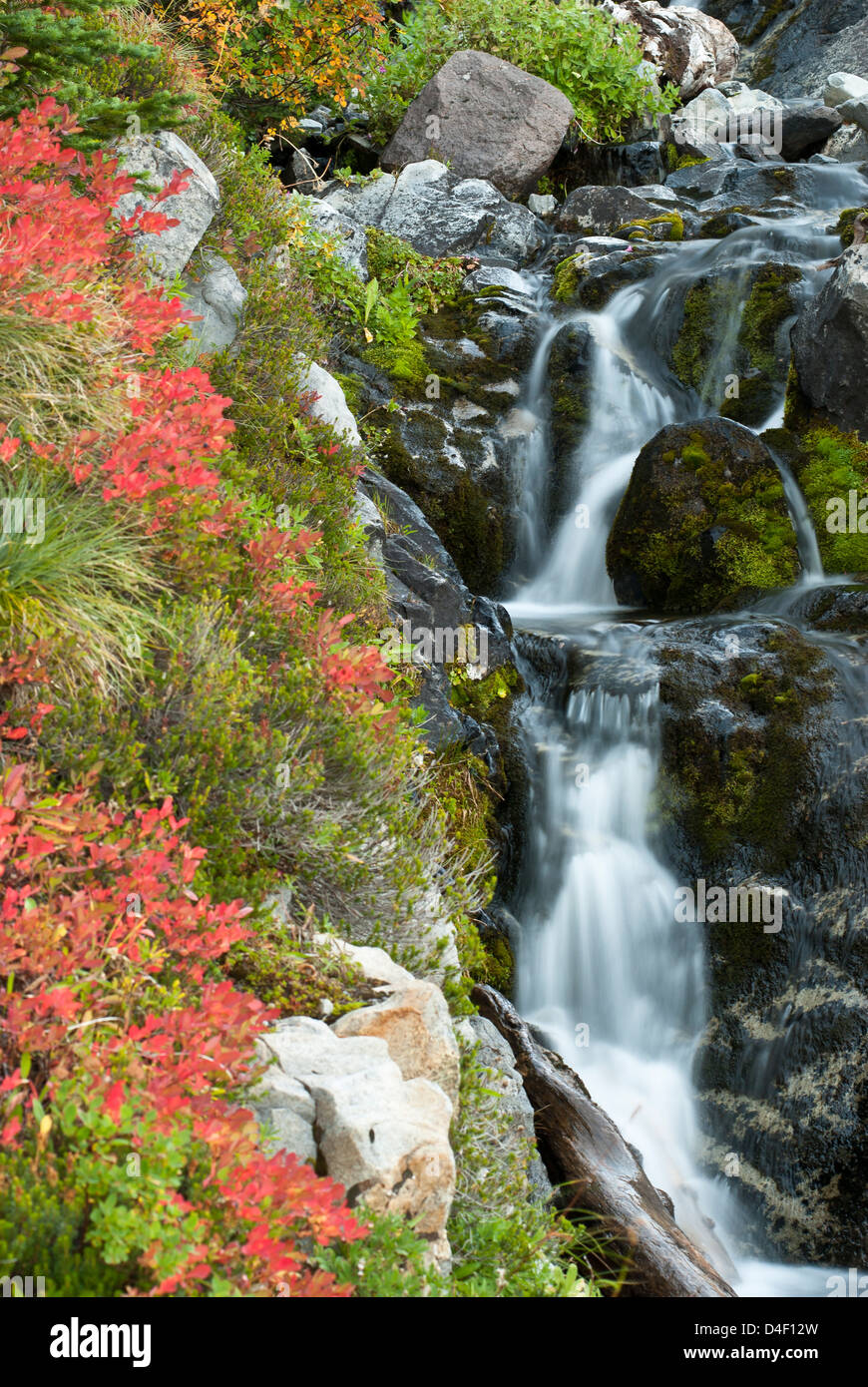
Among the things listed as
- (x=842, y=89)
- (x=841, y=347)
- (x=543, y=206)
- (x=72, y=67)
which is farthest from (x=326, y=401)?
(x=842, y=89)

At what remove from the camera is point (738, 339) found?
11.7 metres

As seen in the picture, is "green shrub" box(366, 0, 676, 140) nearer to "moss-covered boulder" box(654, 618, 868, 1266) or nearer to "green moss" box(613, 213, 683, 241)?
"green moss" box(613, 213, 683, 241)

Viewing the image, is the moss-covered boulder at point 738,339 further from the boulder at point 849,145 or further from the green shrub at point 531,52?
the boulder at point 849,145

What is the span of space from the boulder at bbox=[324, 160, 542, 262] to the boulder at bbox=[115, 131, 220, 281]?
22.9 ft

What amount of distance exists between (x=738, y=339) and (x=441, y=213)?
5.05 metres

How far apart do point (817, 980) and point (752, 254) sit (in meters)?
9.83

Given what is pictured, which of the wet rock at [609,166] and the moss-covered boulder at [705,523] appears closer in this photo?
the moss-covered boulder at [705,523]

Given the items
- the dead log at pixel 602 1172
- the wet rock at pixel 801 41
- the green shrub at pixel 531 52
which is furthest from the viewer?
the wet rock at pixel 801 41

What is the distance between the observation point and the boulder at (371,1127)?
2.84m

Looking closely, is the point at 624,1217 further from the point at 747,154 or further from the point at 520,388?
the point at 747,154

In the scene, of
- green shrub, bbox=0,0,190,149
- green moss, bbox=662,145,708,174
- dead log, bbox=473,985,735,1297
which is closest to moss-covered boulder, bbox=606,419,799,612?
dead log, bbox=473,985,735,1297

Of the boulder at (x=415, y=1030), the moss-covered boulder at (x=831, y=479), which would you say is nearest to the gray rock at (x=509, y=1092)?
the boulder at (x=415, y=1030)

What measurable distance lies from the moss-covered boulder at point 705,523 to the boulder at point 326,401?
3.13 m

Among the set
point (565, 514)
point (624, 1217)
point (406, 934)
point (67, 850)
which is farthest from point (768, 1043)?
point (565, 514)
